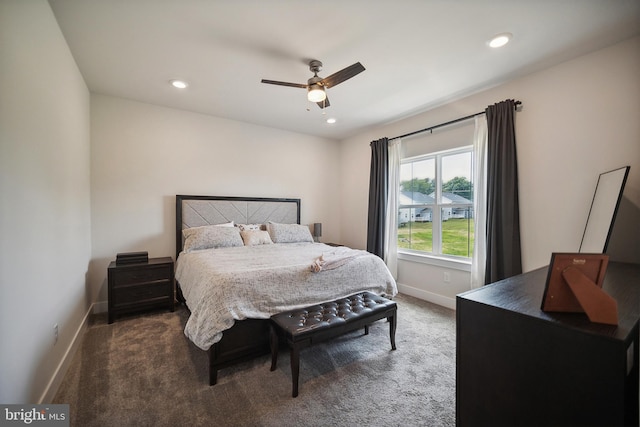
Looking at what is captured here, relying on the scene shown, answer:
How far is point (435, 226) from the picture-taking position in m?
3.77

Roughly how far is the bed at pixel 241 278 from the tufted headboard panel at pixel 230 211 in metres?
0.01

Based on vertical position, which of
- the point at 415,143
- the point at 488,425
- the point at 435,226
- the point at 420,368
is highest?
the point at 415,143

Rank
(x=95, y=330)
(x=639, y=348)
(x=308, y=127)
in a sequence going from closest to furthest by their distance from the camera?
(x=639, y=348)
(x=95, y=330)
(x=308, y=127)

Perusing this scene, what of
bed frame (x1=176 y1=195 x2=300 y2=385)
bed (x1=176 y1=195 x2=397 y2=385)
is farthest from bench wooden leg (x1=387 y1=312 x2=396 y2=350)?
bed frame (x1=176 y1=195 x2=300 y2=385)

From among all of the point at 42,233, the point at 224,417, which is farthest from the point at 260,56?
the point at 224,417

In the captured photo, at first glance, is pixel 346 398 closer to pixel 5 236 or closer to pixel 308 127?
pixel 5 236

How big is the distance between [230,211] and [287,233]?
964 millimetres

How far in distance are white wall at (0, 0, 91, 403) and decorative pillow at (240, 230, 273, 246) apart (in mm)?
1815

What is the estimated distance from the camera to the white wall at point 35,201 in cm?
130

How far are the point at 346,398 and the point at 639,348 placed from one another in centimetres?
152

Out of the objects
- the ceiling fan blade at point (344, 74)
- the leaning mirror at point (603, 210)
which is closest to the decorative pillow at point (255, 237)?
the ceiling fan blade at point (344, 74)

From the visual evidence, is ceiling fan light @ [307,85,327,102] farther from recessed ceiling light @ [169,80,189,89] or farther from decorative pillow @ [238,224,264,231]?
decorative pillow @ [238,224,264,231]

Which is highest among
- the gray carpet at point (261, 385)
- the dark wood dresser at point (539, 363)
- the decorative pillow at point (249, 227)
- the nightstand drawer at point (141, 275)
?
the decorative pillow at point (249, 227)

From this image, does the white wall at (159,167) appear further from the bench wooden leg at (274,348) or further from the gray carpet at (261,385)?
the bench wooden leg at (274,348)
